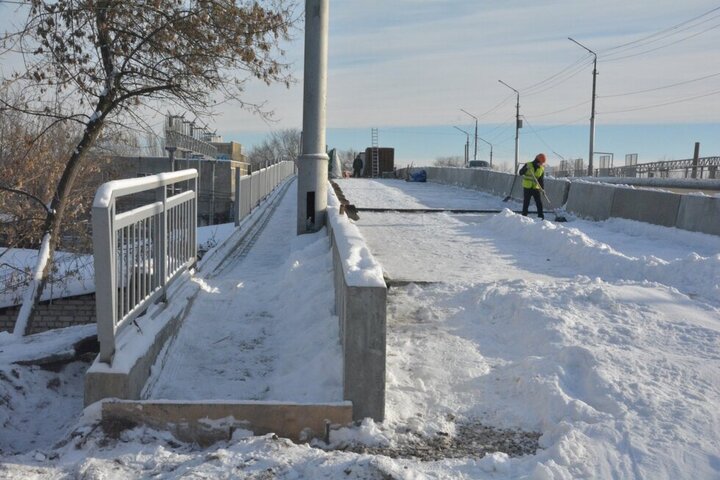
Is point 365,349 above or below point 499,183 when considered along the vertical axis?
below

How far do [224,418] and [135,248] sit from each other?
1646 mm

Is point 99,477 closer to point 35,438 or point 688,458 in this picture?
point 35,438

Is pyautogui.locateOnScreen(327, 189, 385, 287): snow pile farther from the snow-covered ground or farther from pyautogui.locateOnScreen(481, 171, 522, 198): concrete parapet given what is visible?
pyautogui.locateOnScreen(481, 171, 522, 198): concrete parapet

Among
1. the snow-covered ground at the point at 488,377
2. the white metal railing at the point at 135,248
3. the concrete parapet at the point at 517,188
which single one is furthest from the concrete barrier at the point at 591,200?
the white metal railing at the point at 135,248

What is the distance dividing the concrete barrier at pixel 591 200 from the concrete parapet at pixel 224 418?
1320 cm

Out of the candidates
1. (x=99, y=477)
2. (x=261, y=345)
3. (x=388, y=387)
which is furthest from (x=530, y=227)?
(x=99, y=477)

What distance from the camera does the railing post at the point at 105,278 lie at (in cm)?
407

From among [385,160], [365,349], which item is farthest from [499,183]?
[385,160]

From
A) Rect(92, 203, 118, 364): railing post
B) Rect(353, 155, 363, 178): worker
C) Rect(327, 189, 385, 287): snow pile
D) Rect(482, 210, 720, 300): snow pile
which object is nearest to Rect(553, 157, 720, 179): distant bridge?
Rect(353, 155, 363, 178): worker

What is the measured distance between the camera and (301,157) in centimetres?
1134

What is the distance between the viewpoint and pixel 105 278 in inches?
163

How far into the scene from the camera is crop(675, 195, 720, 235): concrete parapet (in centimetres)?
1215

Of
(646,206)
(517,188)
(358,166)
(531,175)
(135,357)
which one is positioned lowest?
(135,357)

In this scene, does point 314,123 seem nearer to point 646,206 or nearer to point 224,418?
point 224,418
